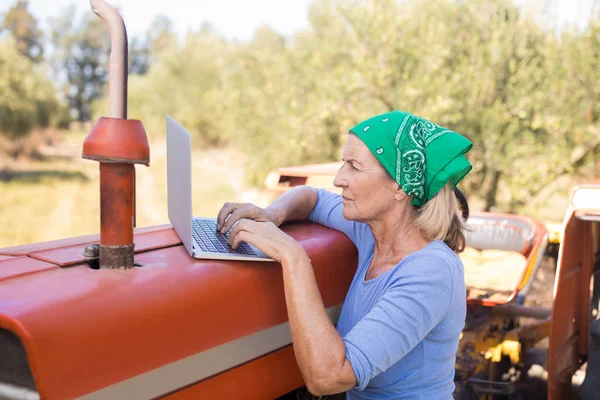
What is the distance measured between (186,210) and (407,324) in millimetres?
644

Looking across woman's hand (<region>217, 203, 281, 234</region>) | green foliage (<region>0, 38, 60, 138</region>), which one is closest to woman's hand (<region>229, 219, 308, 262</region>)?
woman's hand (<region>217, 203, 281, 234</region>)

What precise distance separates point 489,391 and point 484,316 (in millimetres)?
770

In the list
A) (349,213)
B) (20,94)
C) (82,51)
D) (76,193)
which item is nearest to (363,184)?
(349,213)

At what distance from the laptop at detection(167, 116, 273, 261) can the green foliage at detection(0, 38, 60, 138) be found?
23.8 m

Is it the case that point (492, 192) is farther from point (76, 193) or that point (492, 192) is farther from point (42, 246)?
point (76, 193)

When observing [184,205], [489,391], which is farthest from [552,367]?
[184,205]

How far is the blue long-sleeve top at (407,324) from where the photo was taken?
1.58 metres

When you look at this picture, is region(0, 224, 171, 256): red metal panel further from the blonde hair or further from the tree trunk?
the tree trunk

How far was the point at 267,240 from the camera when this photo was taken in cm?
167

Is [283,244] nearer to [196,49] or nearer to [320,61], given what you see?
[320,61]

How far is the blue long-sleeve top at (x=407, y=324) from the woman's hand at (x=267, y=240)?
0.26 m

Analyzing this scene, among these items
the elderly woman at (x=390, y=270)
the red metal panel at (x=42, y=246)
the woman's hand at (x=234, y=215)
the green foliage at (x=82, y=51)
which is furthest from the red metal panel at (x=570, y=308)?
the green foliage at (x=82, y=51)

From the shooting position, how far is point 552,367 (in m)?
2.97

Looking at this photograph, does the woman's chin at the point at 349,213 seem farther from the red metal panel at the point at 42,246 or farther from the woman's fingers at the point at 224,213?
the red metal panel at the point at 42,246
